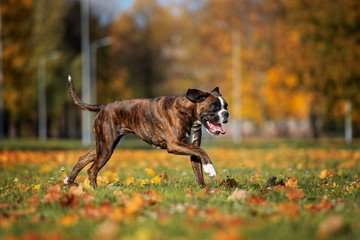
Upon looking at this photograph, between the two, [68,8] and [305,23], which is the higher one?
[68,8]

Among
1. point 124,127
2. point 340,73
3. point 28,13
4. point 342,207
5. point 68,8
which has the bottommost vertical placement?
point 342,207

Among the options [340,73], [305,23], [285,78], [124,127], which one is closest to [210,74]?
[285,78]

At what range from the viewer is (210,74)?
139 ft

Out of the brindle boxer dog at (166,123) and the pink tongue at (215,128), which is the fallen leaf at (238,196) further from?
the pink tongue at (215,128)

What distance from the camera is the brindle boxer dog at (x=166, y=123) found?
5.70 metres

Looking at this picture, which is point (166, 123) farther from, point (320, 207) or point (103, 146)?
point (320, 207)

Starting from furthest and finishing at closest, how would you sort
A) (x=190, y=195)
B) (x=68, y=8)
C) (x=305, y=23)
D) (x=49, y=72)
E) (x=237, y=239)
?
(x=68, y=8) < (x=49, y=72) < (x=305, y=23) < (x=190, y=195) < (x=237, y=239)

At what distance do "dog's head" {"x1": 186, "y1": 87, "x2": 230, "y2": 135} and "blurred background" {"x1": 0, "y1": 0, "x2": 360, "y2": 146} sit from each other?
60.4 ft

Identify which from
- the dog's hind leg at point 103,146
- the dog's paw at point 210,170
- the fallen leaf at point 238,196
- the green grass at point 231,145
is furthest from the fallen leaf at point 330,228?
the green grass at point 231,145

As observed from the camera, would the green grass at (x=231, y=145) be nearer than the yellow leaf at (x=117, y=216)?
Result: No

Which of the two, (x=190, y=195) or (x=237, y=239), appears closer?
A: (x=237, y=239)

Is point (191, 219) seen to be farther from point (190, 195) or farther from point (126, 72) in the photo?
point (126, 72)

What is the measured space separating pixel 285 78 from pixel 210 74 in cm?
1244

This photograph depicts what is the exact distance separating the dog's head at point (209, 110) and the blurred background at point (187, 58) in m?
18.4
